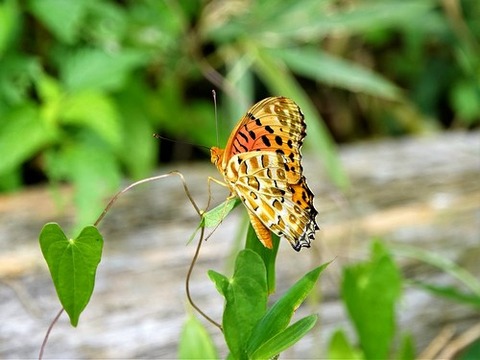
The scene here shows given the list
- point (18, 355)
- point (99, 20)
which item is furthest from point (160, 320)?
point (99, 20)

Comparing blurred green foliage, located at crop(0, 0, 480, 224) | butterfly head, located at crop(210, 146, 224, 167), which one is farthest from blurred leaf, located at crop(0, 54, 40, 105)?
butterfly head, located at crop(210, 146, 224, 167)

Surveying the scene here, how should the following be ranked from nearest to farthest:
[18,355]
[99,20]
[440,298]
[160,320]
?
[18,355]
[160,320]
[440,298]
[99,20]

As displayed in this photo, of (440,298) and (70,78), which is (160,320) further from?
(70,78)

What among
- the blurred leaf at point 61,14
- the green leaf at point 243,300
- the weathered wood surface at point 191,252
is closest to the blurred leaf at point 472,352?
the weathered wood surface at point 191,252

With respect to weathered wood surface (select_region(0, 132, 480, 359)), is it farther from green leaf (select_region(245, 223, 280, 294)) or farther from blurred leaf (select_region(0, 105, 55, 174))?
green leaf (select_region(245, 223, 280, 294))

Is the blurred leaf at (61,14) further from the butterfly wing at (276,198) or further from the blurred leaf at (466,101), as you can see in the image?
the blurred leaf at (466,101)
